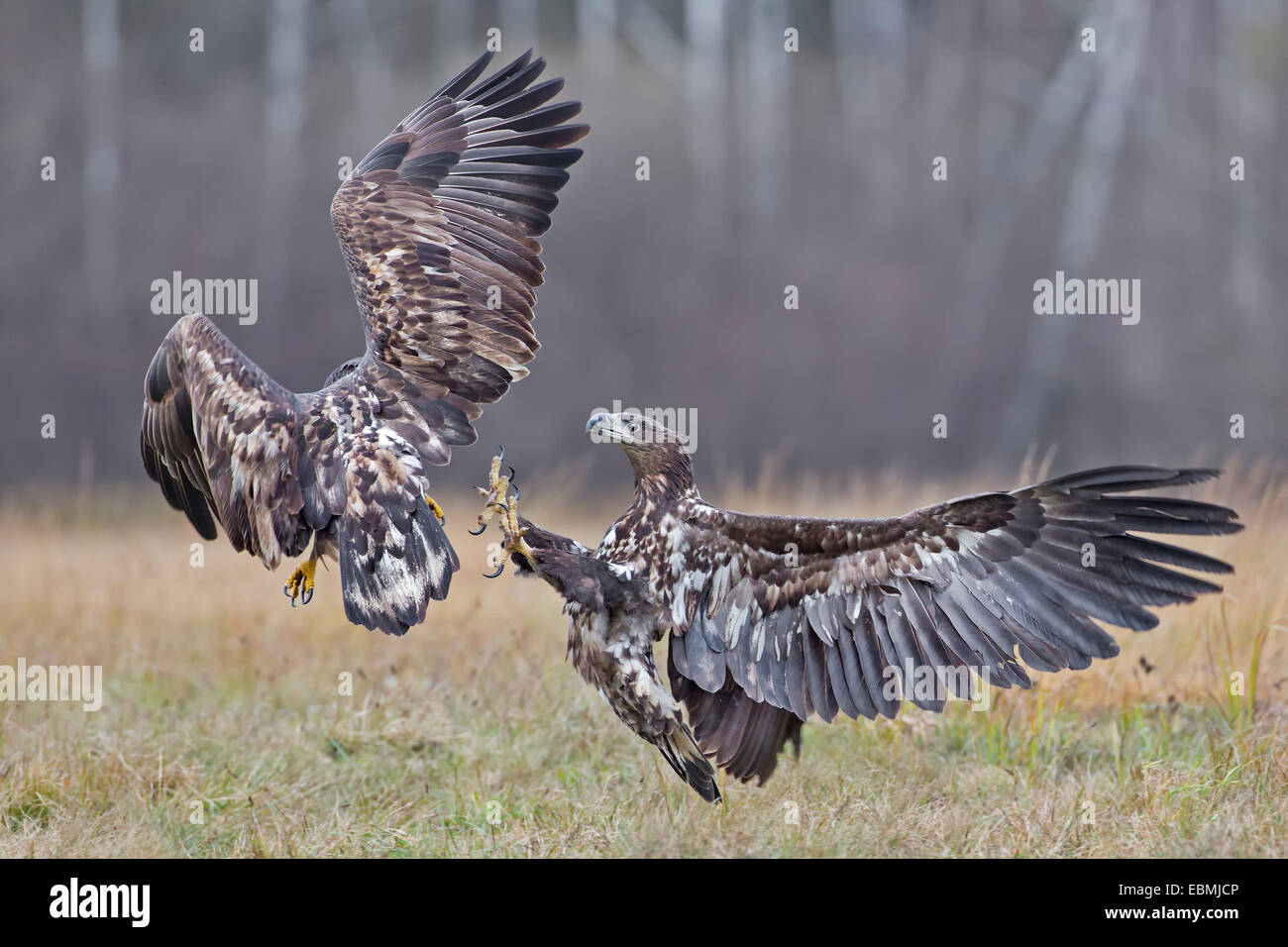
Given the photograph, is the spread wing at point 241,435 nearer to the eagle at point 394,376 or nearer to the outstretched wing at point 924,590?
the eagle at point 394,376

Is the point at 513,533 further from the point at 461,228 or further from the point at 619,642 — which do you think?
the point at 461,228

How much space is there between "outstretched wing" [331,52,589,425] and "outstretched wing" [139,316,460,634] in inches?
9.6

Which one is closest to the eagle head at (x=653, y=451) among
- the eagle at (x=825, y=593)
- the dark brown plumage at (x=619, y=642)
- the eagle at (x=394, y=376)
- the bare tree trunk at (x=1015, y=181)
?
the eagle at (x=825, y=593)

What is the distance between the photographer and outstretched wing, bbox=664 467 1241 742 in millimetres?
4301

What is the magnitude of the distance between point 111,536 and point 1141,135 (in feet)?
47.8

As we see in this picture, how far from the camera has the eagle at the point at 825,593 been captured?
434 cm

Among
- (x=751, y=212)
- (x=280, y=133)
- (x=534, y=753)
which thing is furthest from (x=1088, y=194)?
(x=534, y=753)

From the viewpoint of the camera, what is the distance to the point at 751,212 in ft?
59.6

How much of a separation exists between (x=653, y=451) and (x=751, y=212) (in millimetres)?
13825

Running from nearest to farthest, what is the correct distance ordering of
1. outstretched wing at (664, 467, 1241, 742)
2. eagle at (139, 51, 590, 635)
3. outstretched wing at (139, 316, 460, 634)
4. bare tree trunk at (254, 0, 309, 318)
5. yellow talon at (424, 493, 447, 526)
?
outstretched wing at (664, 467, 1241, 742)
outstretched wing at (139, 316, 460, 634)
eagle at (139, 51, 590, 635)
yellow talon at (424, 493, 447, 526)
bare tree trunk at (254, 0, 309, 318)

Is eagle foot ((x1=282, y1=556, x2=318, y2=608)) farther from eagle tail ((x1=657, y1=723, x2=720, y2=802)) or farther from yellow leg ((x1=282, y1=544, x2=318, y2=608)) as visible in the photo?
eagle tail ((x1=657, y1=723, x2=720, y2=802))

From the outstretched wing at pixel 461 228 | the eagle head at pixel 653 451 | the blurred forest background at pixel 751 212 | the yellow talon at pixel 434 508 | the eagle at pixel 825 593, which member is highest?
the blurred forest background at pixel 751 212

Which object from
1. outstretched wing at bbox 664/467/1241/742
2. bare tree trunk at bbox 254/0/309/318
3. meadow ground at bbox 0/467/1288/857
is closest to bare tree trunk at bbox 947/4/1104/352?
bare tree trunk at bbox 254/0/309/318

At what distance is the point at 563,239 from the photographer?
17297mm
